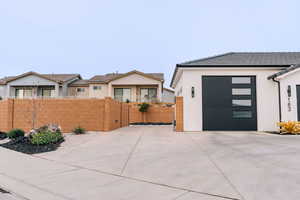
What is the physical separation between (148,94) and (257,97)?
15605mm

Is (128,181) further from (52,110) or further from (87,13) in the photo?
(87,13)

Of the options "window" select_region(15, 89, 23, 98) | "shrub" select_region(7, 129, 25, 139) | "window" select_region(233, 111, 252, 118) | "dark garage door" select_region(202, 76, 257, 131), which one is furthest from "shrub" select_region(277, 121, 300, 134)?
"window" select_region(15, 89, 23, 98)

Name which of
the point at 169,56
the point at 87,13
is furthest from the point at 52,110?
the point at 169,56

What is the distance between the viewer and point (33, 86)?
1005 inches

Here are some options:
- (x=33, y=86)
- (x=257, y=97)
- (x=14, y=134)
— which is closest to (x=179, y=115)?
(x=257, y=97)

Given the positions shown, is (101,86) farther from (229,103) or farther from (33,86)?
(229,103)

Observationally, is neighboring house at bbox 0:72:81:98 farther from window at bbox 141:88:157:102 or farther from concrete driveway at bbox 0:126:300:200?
concrete driveway at bbox 0:126:300:200

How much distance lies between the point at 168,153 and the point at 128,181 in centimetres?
267

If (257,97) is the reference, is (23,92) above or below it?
above

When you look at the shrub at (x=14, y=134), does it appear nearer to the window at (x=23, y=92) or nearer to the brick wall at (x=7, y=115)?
the brick wall at (x=7, y=115)

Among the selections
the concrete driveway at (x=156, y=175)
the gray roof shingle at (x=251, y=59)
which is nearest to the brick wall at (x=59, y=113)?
the concrete driveway at (x=156, y=175)

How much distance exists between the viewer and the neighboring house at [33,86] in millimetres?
25312

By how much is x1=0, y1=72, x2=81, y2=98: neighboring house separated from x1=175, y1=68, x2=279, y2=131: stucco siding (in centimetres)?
2089

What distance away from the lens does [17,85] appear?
84.7 ft
